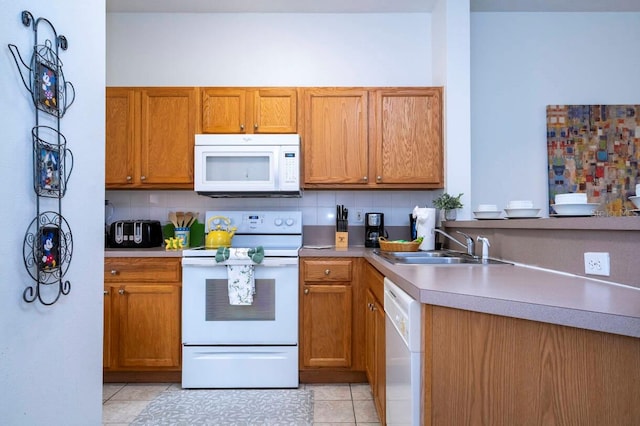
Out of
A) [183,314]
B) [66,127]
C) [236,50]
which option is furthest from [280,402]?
[236,50]

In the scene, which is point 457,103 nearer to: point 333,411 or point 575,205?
point 575,205

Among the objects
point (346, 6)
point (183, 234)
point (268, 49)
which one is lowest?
point (183, 234)

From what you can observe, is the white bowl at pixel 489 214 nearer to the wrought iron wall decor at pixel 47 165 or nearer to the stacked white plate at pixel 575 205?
the stacked white plate at pixel 575 205

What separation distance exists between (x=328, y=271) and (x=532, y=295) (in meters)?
1.52

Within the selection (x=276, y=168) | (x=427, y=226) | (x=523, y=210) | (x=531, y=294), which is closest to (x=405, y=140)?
(x=427, y=226)

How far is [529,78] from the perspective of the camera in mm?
2977

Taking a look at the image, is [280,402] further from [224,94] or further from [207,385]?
[224,94]

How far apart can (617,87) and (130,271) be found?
3914 mm

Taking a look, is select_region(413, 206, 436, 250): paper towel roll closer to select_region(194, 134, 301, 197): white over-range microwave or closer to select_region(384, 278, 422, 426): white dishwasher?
select_region(194, 134, 301, 197): white over-range microwave

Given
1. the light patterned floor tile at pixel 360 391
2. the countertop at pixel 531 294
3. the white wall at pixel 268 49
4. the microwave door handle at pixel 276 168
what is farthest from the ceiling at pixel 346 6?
the light patterned floor tile at pixel 360 391

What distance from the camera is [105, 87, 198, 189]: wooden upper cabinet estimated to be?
2.65 meters

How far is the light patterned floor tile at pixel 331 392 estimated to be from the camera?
221 centimetres

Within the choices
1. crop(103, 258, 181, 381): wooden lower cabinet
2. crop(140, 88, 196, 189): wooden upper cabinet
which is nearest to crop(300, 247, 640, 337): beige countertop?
crop(103, 258, 181, 381): wooden lower cabinet

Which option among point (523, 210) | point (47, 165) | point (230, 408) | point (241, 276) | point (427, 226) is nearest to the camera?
point (47, 165)
